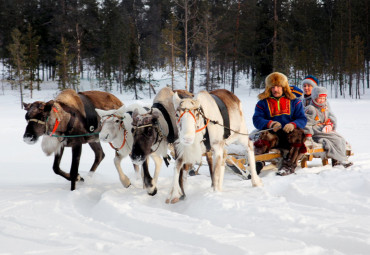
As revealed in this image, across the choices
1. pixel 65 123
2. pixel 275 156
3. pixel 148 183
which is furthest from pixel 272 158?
pixel 65 123

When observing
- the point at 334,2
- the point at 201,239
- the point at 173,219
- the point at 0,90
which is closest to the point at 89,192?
the point at 173,219

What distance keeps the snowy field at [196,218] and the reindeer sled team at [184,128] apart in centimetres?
41

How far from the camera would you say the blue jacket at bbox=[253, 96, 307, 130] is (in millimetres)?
5949

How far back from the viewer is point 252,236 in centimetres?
327

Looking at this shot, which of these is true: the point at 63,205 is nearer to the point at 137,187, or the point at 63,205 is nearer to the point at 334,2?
the point at 137,187

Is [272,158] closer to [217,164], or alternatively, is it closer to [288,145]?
[288,145]

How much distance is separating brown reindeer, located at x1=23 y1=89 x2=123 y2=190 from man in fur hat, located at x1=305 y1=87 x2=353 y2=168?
3.93 metres

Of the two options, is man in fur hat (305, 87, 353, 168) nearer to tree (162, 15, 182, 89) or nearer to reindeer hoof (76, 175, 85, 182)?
reindeer hoof (76, 175, 85, 182)

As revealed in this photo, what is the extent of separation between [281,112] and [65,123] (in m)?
3.64

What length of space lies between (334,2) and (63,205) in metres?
50.6

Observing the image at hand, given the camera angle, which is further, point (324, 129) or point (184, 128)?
point (324, 129)

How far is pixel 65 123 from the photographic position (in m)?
5.79

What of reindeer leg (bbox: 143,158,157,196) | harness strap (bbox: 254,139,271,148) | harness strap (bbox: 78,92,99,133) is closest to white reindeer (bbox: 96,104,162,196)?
reindeer leg (bbox: 143,158,157,196)

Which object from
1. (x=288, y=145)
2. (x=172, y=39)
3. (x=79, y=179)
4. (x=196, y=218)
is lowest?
(x=79, y=179)
